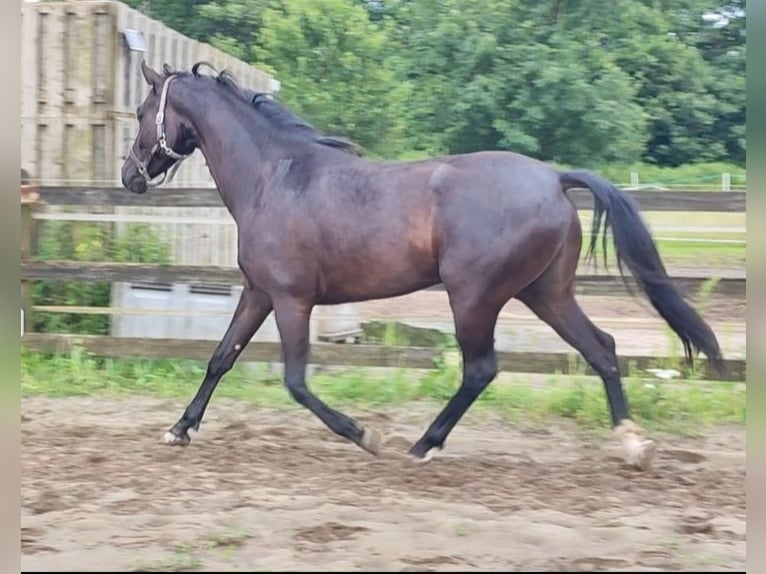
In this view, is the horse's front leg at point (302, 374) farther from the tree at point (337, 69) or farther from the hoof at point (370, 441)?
the tree at point (337, 69)

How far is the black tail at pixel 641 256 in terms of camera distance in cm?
413

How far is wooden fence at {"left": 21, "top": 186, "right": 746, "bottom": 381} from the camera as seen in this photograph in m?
5.19

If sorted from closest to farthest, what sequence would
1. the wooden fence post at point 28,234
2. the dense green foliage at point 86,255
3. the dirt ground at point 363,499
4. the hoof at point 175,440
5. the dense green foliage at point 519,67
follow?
the dirt ground at point 363,499
the hoof at point 175,440
the wooden fence post at point 28,234
the dense green foliage at point 86,255
the dense green foliage at point 519,67

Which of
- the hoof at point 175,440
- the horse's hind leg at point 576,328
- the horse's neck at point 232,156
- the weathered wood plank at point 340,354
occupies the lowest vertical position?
the hoof at point 175,440

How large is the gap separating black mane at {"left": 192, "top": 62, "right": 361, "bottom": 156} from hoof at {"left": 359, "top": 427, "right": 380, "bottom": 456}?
1.41 m

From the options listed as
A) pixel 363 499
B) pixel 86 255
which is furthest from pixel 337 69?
pixel 363 499

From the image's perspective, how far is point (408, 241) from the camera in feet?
13.7

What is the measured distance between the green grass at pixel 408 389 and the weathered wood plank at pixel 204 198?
1014mm

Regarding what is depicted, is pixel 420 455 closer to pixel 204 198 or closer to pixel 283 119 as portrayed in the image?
pixel 283 119

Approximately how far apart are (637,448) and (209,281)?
2.96m

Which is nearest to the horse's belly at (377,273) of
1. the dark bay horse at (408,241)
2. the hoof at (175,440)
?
the dark bay horse at (408,241)

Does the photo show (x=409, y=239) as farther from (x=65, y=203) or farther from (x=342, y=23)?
(x=342, y=23)

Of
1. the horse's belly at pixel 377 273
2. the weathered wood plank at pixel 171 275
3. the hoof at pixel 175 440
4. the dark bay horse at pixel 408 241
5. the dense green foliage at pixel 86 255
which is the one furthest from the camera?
the dense green foliage at pixel 86 255

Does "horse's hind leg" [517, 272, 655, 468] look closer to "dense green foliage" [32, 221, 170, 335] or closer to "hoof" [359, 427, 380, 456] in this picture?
"hoof" [359, 427, 380, 456]
